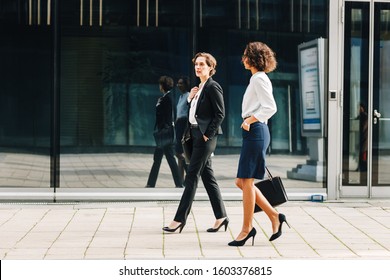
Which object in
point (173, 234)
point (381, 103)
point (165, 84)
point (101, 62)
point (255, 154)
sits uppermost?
point (101, 62)

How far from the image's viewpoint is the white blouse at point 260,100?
26.4 feet

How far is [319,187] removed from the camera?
11.7m

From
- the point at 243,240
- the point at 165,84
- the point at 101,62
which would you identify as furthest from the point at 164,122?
the point at 243,240

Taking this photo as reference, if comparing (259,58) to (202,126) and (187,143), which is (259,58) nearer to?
(202,126)

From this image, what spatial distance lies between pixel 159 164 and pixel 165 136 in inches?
14.7

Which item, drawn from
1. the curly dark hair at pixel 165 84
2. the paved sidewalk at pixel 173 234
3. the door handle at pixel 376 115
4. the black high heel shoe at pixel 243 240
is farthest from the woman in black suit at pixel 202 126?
the door handle at pixel 376 115

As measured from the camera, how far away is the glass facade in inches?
446

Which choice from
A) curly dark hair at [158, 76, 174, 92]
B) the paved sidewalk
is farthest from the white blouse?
curly dark hair at [158, 76, 174, 92]

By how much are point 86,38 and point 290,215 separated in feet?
11.4

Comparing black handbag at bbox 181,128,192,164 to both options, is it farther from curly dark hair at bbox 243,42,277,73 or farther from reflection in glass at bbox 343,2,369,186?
reflection in glass at bbox 343,2,369,186

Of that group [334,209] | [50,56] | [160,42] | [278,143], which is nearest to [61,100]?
[50,56]

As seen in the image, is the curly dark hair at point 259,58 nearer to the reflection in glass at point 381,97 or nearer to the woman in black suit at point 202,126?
the woman in black suit at point 202,126

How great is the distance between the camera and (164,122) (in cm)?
1148

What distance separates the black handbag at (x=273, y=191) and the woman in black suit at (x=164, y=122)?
3.12 meters
